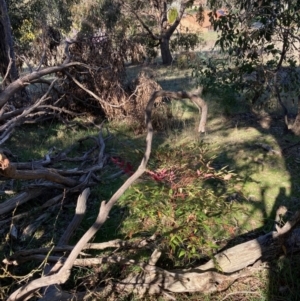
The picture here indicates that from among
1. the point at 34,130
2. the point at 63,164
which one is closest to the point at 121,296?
the point at 63,164

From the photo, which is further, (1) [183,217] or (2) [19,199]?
(2) [19,199]

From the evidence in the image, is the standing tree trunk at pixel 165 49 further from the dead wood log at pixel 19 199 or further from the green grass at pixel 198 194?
the dead wood log at pixel 19 199

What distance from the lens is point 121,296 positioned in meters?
2.80

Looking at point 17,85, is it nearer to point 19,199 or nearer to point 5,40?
point 19,199

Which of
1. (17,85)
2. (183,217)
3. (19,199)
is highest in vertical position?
(17,85)

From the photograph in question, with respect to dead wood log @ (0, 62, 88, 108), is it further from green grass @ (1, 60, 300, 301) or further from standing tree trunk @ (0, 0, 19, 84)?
standing tree trunk @ (0, 0, 19, 84)

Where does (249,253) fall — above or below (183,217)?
below

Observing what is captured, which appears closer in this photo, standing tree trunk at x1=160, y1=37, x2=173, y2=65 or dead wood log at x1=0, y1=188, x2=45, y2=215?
dead wood log at x1=0, y1=188, x2=45, y2=215

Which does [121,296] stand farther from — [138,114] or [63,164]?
[138,114]

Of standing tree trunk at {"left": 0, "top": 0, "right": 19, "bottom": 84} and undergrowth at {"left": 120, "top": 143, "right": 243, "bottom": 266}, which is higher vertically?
standing tree trunk at {"left": 0, "top": 0, "right": 19, "bottom": 84}

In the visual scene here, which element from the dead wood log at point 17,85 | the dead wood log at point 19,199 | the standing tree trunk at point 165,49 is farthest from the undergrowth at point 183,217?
the standing tree trunk at point 165,49

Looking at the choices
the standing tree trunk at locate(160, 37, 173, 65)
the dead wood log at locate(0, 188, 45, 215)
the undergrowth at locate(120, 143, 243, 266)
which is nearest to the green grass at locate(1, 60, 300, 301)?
the undergrowth at locate(120, 143, 243, 266)

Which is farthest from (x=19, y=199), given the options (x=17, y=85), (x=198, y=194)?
(x=198, y=194)

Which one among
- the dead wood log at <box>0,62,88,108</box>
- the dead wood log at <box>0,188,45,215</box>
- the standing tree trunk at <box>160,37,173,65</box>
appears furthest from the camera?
the standing tree trunk at <box>160,37,173,65</box>
